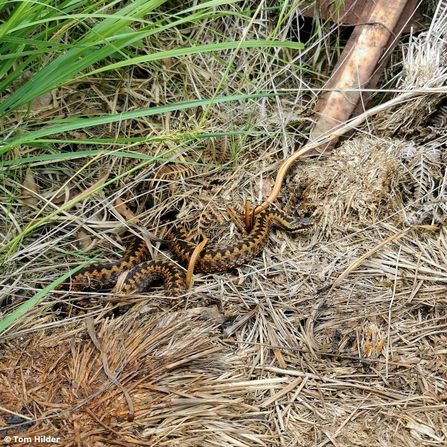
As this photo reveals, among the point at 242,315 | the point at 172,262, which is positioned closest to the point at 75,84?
the point at 172,262

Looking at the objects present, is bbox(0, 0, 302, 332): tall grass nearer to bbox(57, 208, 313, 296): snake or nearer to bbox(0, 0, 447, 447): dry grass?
bbox(0, 0, 447, 447): dry grass

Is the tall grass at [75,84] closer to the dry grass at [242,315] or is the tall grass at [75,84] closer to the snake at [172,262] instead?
the dry grass at [242,315]

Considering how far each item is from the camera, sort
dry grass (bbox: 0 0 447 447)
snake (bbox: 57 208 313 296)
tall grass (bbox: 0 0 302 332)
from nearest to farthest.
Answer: dry grass (bbox: 0 0 447 447)
tall grass (bbox: 0 0 302 332)
snake (bbox: 57 208 313 296)

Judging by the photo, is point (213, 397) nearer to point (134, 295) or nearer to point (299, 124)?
point (134, 295)

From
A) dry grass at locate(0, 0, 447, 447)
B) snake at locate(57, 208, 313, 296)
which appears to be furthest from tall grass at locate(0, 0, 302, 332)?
snake at locate(57, 208, 313, 296)

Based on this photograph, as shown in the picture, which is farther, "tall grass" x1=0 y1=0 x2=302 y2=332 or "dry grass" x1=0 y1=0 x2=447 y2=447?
"tall grass" x1=0 y1=0 x2=302 y2=332


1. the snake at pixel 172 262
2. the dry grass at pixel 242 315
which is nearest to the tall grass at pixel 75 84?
the dry grass at pixel 242 315
